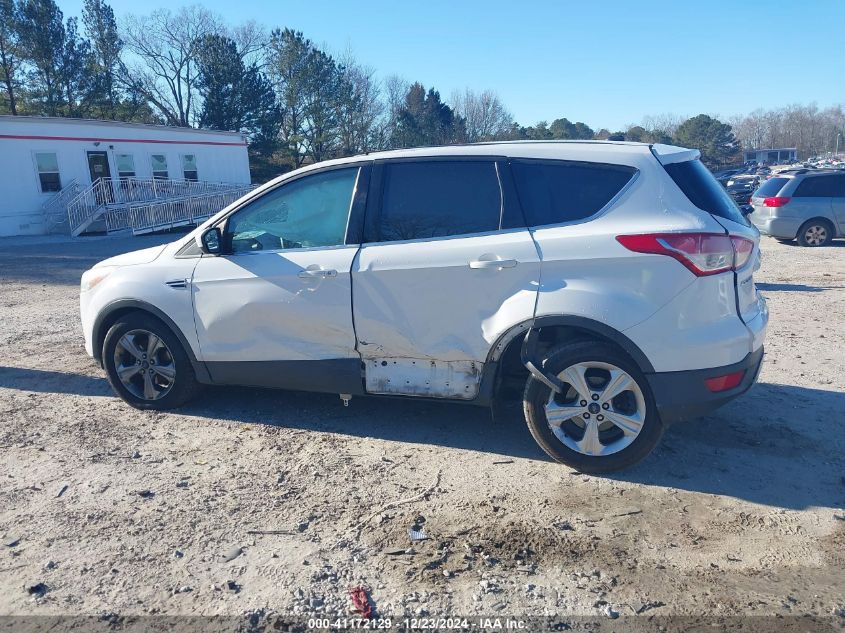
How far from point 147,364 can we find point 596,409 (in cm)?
340

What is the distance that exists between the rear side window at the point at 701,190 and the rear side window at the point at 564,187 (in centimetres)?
28

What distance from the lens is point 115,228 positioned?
957 inches

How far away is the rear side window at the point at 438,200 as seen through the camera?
416 cm

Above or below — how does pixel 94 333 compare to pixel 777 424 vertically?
above

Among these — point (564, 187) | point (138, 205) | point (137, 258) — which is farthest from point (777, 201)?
point (138, 205)

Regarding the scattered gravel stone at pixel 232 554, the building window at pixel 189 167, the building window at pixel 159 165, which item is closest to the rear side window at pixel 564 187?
the scattered gravel stone at pixel 232 554

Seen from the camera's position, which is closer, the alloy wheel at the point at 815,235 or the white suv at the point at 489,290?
the white suv at the point at 489,290

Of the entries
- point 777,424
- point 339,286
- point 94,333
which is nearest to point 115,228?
point 94,333

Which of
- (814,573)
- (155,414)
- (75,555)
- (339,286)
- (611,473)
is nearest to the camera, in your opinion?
(814,573)

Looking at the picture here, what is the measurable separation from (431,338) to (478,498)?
3.44 ft

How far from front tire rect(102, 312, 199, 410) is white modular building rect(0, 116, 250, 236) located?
21.5 metres

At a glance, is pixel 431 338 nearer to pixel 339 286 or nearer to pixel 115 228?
pixel 339 286

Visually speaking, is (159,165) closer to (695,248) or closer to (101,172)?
(101,172)

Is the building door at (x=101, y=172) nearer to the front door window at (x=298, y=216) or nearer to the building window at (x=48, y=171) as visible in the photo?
the building window at (x=48, y=171)
